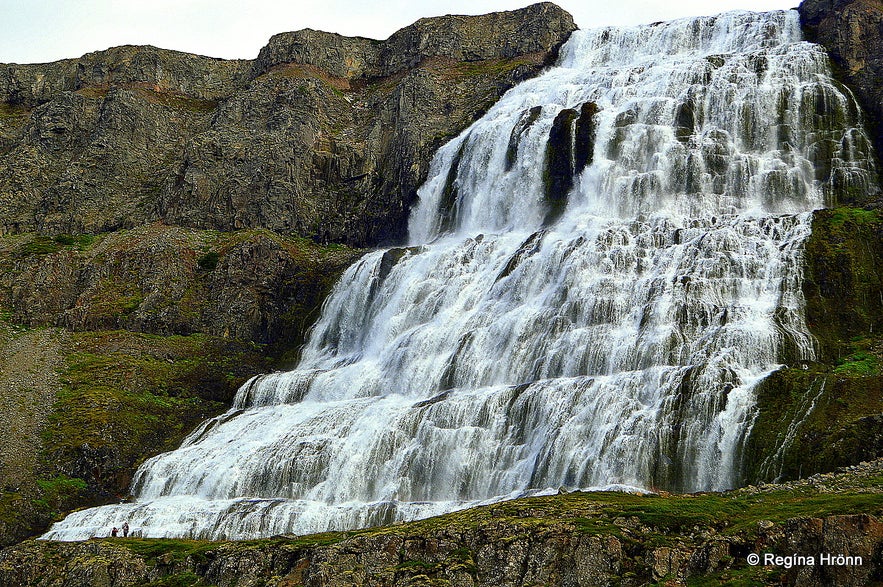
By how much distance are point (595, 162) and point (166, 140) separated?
49369 millimetres

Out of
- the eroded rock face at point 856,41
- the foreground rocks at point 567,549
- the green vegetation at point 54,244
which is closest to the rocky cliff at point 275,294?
the foreground rocks at point 567,549

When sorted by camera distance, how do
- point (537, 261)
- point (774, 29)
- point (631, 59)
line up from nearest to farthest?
point (537, 261)
point (774, 29)
point (631, 59)

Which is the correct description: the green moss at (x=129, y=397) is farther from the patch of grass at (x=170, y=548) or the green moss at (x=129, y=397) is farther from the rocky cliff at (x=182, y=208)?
the patch of grass at (x=170, y=548)

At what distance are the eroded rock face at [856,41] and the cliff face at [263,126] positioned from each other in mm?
25641

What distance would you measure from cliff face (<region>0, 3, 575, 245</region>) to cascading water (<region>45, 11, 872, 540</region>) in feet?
38.7

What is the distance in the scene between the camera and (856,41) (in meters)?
68.2

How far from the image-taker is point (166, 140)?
9625 cm

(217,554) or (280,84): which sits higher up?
(280,84)

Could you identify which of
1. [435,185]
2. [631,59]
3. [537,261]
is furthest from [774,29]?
[537,261]

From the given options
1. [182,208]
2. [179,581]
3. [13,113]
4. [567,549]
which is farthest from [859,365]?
[13,113]

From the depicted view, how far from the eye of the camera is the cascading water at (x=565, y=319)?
41.3 metres

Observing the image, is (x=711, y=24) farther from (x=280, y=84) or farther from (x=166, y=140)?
(x=166, y=140)

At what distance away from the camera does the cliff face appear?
85.2m

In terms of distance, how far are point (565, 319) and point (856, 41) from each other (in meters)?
35.4
